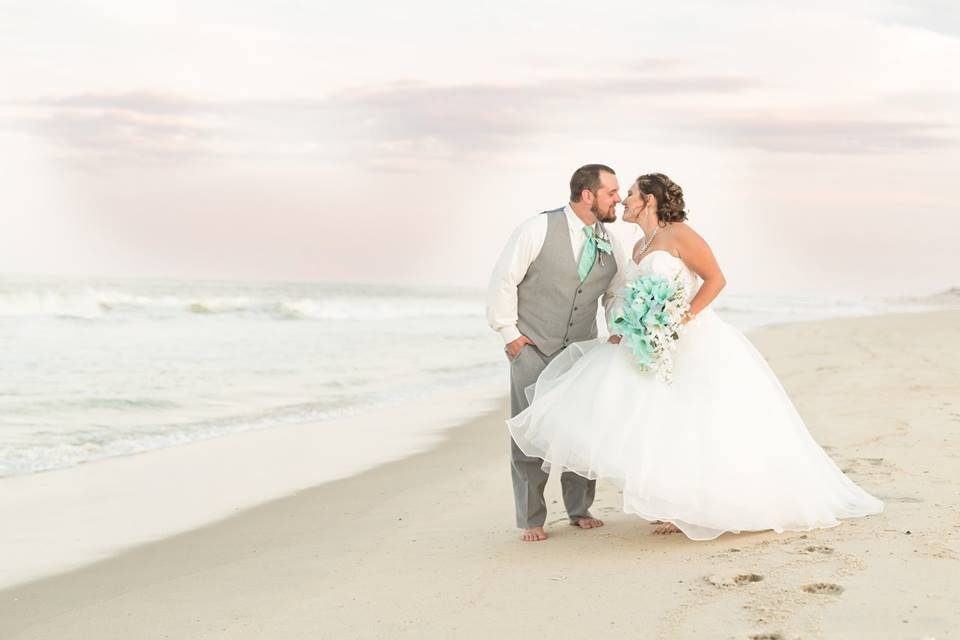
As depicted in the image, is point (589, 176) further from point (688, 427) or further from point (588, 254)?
point (688, 427)

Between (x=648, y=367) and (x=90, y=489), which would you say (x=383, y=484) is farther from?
(x=648, y=367)

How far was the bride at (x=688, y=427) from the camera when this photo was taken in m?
4.77

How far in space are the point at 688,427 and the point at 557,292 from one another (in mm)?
1089

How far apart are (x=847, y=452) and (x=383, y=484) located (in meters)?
3.41

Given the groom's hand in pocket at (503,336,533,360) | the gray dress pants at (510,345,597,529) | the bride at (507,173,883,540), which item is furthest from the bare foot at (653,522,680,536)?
the groom's hand in pocket at (503,336,533,360)

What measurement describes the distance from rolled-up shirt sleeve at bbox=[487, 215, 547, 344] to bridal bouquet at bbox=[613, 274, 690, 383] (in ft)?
2.26

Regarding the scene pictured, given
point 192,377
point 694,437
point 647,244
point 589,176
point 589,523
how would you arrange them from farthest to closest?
point 192,377 < point 589,523 < point 589,176 < point 647,244 < point 694,437

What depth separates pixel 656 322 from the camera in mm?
4867

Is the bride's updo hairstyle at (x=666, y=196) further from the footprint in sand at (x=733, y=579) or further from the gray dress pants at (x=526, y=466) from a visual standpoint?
the footprint in sand at (x=733, y=579)

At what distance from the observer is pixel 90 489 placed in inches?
301

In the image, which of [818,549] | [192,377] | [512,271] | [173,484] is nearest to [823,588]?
[818,549]

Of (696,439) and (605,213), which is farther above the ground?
(605,213)

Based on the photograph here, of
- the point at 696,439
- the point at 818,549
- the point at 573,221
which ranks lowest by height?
the point at 818,549

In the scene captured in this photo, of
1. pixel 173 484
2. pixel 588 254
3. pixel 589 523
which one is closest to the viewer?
pixel 588 254
